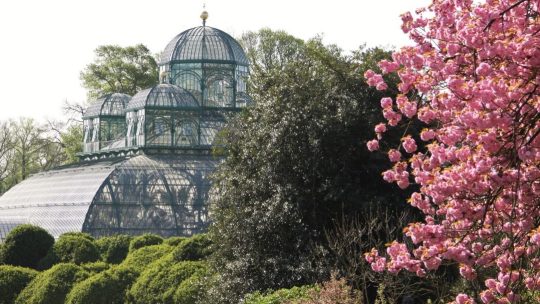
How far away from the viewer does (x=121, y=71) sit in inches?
3088

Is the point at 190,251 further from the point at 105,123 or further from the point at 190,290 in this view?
the point at 105,123

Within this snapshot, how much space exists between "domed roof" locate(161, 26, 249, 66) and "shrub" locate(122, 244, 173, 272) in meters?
27.0

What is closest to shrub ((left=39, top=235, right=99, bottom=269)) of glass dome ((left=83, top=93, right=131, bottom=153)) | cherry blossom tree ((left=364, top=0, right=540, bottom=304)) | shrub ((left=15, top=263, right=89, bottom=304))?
shrub ((left=15, top=263, right=89, bottom=304))

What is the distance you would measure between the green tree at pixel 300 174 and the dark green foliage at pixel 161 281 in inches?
180

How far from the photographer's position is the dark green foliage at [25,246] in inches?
1481

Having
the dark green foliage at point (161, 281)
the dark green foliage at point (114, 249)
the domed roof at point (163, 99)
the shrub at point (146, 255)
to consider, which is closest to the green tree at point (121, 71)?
the domed roof at point (163, 99)

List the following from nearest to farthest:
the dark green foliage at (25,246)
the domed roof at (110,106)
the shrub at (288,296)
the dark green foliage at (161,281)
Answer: the shrub at (288,296)
the dark green foliage at (161,281)
the dark green foliage at (25,246)
the domed roof at (110,106)

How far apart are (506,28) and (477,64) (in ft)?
1.81

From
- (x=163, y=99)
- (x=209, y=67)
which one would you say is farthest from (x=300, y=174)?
(x=209, y=67)

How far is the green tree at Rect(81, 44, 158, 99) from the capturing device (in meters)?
78.4

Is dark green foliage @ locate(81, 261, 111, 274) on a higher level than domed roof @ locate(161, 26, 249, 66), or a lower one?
lower

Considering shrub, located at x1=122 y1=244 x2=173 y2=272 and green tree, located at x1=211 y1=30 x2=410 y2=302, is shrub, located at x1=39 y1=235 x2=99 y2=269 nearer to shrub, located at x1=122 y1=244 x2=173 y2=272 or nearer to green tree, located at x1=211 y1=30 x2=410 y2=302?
shrub, located at x1=122 y1=244 x2=173 y2=272

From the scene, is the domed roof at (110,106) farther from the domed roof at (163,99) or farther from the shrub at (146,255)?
the shrub at (146,255)

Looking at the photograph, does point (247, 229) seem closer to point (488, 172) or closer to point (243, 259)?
point (243, 259)
